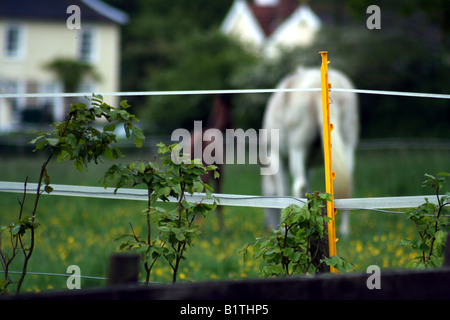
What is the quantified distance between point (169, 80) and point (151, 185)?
90.5ft

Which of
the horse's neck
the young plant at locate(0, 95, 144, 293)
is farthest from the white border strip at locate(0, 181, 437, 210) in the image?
the horse's neck

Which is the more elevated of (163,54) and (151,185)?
(163,54)

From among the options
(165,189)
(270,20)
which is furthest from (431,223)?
(270,20)

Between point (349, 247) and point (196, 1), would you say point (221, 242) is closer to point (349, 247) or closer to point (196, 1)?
point (349, 247)

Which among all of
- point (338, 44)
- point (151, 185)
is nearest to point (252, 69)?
point (338, 44)

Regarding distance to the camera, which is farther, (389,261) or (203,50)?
(203,50)

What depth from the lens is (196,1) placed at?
150 feet

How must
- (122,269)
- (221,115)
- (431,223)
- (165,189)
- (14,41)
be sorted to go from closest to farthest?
1. (122,269)
2. (165,189)
3. (431,223)
4. (221,115)
5. (14,41)

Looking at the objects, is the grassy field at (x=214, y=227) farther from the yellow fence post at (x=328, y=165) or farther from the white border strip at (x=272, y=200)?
the yellow fence post at (x=328, y=165)

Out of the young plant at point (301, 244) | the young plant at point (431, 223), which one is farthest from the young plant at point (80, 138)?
the young plant at point (431, 223)

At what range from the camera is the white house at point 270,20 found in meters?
36.6

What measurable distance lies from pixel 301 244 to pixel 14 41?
31029 millimetres

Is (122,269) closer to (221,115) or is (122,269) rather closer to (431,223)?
(431,223)

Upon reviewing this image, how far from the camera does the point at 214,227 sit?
23.3 feet
